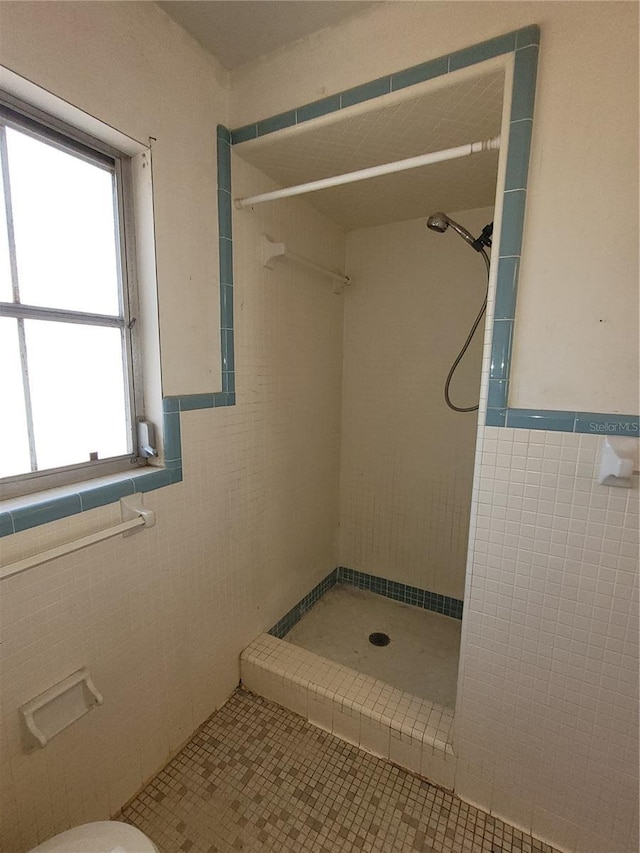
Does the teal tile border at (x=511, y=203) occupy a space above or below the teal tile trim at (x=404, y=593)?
above

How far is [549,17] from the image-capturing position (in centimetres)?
94

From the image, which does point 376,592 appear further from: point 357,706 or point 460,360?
point 460,360

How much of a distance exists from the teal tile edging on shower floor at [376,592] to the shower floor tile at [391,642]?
31 millimetres

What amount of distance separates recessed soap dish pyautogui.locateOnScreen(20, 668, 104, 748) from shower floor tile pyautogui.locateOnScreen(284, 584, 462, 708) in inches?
41.5

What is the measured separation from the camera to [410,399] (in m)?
2.20

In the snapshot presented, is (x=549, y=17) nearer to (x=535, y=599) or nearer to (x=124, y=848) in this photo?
(x=535, y=599)

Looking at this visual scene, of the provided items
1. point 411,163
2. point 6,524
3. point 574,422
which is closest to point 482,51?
point 411,163

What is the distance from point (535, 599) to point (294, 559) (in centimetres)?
125

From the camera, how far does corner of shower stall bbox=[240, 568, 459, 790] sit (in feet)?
4.32

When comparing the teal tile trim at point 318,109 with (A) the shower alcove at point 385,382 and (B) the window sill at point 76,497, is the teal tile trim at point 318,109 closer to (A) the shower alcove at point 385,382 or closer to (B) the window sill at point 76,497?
(A) the shower alcove at point 385,382

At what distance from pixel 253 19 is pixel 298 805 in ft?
8.03

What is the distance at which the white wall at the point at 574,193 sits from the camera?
896 mm

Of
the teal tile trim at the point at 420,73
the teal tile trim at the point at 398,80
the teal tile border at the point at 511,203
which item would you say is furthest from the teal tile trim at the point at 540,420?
the teal tile trim at the point at 420,73

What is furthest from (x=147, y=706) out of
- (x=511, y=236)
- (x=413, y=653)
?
(x=511, y=236)
